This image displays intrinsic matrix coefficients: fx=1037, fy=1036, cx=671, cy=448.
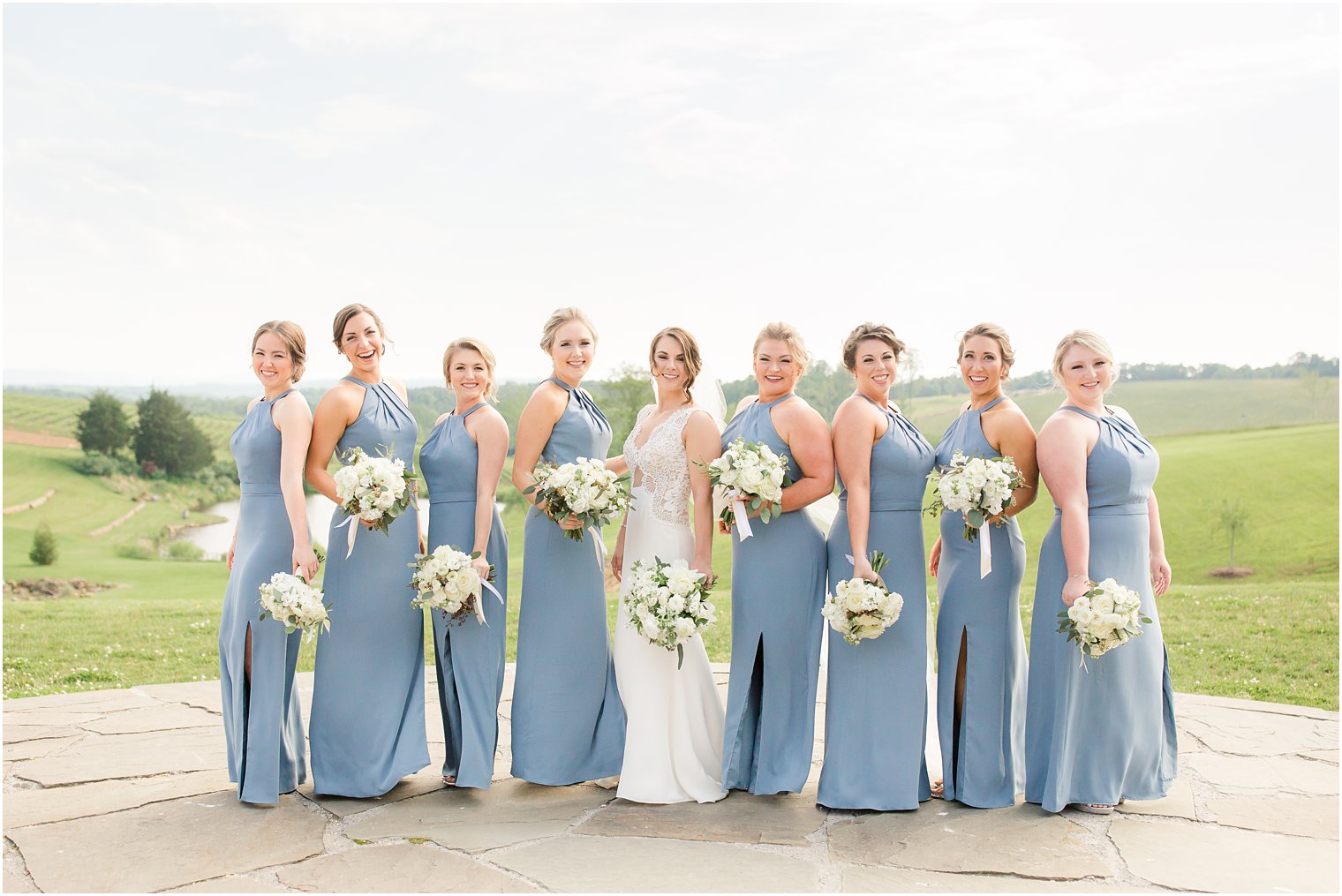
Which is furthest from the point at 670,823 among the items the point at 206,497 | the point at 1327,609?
the point at 206,497

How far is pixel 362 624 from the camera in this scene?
6.38 meters

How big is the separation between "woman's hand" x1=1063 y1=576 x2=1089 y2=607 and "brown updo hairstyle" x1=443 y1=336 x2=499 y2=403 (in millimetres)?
3674

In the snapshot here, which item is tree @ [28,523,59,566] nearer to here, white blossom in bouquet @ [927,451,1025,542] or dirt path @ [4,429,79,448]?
dirt path @ [4,429,79,448]

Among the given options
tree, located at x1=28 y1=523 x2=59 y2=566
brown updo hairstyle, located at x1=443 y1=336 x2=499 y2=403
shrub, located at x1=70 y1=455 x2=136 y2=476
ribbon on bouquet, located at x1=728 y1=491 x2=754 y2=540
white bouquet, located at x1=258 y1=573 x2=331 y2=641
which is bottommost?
tree, located at x1=28 y1=523 x2=59 y2=566

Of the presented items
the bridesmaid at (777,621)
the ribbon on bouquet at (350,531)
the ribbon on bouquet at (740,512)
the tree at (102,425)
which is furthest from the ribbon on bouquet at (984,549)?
the tree at (102,425)

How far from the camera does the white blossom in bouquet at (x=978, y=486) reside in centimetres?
571

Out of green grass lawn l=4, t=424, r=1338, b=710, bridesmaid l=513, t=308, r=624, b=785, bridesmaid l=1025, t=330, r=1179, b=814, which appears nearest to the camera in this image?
bridesmaid l=1025, t=330, r=1179, b=814

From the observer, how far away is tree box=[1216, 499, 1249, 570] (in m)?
22.0

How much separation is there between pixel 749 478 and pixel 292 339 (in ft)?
9.73

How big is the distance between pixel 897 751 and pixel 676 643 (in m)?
1.45

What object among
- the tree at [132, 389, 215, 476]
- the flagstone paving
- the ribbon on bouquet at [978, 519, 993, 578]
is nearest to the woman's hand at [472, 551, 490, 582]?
the flagstone paving

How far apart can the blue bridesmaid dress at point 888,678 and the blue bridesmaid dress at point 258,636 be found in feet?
10.8

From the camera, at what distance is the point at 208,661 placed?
12094 mm

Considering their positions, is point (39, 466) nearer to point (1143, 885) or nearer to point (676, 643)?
point (676, 643)
